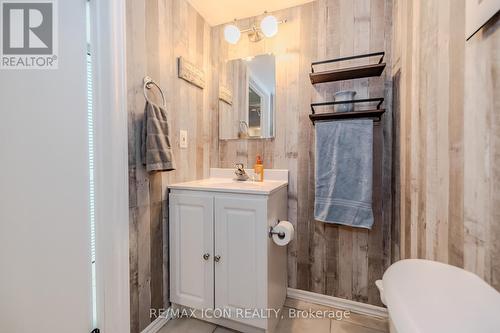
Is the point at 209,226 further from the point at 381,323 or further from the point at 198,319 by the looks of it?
the point at 381,323

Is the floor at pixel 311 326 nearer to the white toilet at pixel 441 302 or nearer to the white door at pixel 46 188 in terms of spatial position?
the white door at pixel 46 188

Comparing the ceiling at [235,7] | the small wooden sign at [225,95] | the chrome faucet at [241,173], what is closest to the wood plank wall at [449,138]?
the ceiling at [235,7]

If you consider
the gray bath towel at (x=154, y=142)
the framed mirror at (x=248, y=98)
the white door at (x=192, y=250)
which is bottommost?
the white door at (x=192, y=250)

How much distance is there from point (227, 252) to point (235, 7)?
1805mm

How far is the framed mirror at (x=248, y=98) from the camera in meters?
1.72

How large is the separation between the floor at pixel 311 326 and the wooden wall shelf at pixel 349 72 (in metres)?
1.66

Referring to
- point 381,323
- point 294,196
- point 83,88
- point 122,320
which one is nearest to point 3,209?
point 83,88

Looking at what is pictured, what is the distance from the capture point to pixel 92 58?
1.05 m

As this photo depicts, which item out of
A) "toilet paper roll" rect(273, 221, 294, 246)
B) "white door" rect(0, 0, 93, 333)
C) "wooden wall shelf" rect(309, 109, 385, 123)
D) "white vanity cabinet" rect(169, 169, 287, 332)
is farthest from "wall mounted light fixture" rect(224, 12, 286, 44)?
"toilet paper roll" rect(273, 221, 294, 246)

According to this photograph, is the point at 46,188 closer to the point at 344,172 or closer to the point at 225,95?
the point at 225,95

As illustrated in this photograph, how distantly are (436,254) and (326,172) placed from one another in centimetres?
74

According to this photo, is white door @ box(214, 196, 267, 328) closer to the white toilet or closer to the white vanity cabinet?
the white vanity cabinet

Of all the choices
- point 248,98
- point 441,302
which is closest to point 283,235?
point 441,302

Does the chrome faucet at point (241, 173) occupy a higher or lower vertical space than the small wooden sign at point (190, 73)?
lower
